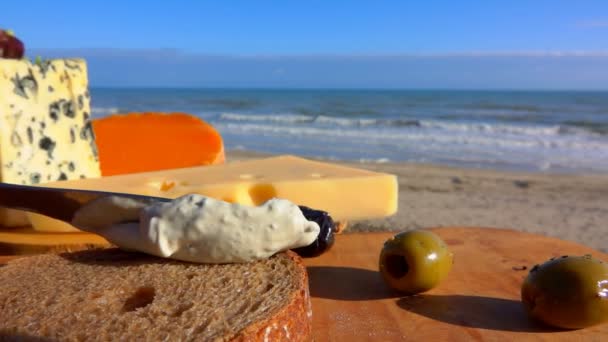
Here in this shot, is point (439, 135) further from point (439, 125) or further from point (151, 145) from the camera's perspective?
point (151, 145)

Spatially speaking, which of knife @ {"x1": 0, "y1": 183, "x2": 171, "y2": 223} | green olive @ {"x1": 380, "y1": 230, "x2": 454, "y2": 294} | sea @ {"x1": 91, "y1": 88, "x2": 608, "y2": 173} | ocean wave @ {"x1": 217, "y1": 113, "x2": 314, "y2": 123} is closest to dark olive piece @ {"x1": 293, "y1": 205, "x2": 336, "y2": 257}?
green olive @ {"x1": 380, "y1": 230, "x2": 454, "y2": 294}

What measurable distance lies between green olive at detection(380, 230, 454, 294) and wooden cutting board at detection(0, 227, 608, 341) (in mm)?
60

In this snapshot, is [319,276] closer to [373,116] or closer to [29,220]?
[29,220]

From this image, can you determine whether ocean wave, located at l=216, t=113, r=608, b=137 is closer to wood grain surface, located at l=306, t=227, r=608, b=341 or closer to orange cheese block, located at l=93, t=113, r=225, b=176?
orange cheese block, located at l=93, t=113, r=225, b=176

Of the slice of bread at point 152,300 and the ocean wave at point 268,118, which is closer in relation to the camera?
the slice of bread at point 152,300

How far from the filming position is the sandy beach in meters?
6.18

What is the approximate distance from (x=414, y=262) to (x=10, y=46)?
3032 mm

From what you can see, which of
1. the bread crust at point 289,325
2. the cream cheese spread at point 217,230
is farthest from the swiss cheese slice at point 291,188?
the bread crust at point 289,325

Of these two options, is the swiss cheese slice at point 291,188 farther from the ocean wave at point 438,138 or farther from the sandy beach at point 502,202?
the ocean wave at point 438,138

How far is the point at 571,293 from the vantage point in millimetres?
1766

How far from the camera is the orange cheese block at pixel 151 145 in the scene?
4.24 meters

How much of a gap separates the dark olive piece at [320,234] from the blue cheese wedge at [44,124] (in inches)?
63.3

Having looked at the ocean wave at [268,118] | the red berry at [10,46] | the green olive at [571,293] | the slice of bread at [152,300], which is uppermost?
the red berry at [10,46]

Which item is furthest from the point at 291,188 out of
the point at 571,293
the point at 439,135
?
the point at 439,135
